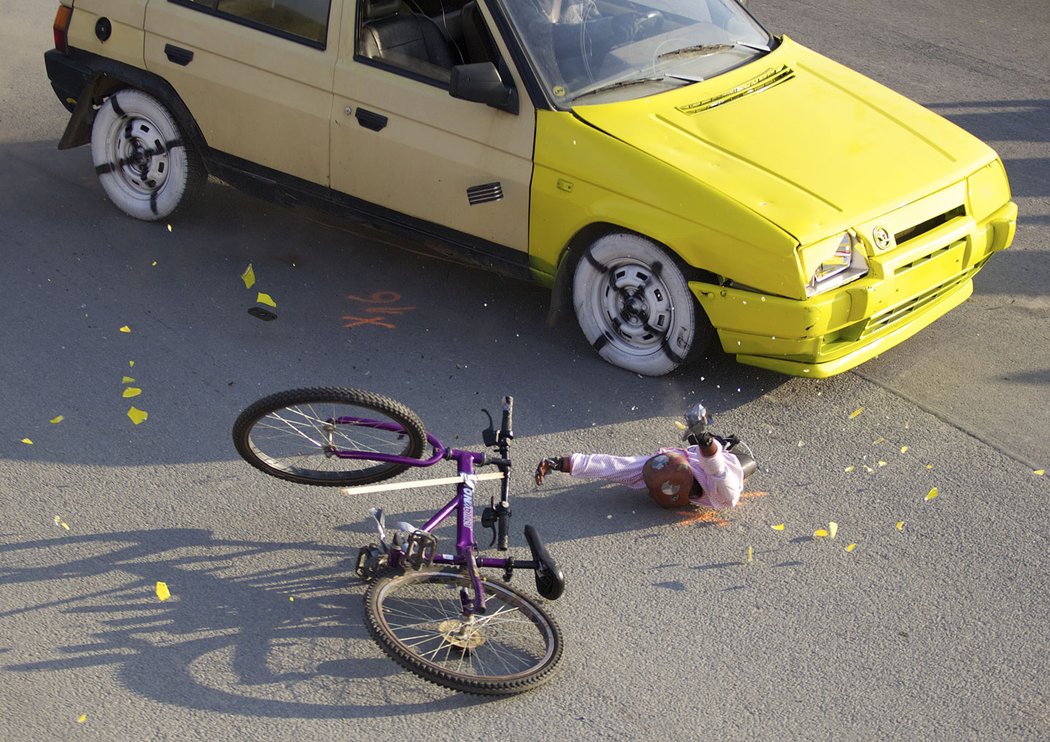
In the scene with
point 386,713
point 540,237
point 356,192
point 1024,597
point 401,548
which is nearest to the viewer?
point 386,713

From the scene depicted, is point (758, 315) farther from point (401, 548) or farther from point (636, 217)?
point (401, 548)

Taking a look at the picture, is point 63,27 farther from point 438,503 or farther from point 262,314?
point 438,503

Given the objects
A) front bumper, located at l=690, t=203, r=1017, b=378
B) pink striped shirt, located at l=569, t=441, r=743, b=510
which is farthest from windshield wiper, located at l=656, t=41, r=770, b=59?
pink striped shirt, located at l=569, t=441, r=743, b=510

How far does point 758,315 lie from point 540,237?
1.17 m

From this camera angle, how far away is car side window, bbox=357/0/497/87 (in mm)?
A: 6328

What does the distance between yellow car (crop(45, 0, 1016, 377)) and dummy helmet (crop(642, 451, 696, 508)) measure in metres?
0.82

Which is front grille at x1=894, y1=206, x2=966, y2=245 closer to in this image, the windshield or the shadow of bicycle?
the windshield

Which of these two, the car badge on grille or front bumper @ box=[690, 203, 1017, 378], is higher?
the car badge on grille

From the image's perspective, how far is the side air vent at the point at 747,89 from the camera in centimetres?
613

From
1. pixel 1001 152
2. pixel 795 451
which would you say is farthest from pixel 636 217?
pixel 1001 152

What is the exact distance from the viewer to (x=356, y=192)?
262 inches

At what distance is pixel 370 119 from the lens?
21.0 feet

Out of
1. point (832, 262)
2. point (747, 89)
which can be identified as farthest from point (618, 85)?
point (832, 262)

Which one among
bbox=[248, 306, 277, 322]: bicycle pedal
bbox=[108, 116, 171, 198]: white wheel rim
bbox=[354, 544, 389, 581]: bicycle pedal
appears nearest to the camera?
bbox=[354, 544, 389, 581]: bicycle pedal
